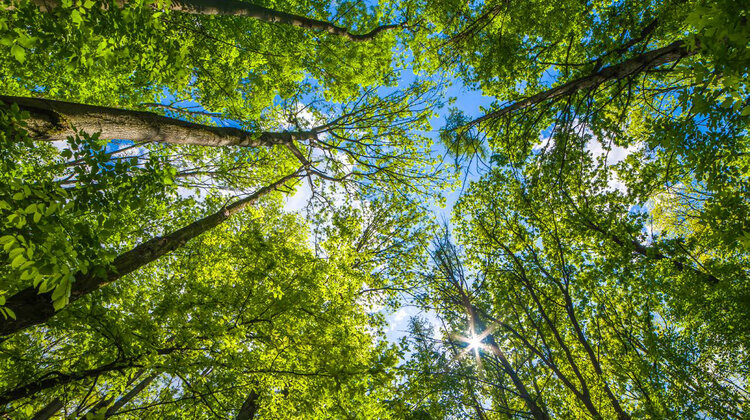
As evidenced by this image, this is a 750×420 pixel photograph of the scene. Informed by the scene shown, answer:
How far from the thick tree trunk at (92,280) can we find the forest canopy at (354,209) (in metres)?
0.03

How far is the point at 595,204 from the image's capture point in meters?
8.18

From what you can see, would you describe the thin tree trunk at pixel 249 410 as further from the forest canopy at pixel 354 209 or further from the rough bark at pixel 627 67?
the rough bark at pixel 627 67

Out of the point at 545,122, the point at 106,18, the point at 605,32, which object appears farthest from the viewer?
the point at 545,122

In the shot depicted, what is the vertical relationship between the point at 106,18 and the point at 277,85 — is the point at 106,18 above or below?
below

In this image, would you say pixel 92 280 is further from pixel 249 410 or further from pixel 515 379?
pixel 515 379

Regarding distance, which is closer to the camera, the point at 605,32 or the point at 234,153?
the point at 605,32

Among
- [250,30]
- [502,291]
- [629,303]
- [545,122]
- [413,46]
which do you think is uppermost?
[413,46]

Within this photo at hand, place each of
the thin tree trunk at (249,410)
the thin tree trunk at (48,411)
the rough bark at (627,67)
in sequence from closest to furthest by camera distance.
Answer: the rough bark at (627,67) < the thin tree trunk at (48,411) < the thin tree trunk at (249,410)

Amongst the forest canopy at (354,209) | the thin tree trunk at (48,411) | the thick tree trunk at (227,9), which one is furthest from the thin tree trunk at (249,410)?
the thick tree trunk at (227,9)

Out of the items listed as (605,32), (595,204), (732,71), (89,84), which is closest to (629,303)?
(595,204)

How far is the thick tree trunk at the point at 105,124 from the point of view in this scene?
8.58ft

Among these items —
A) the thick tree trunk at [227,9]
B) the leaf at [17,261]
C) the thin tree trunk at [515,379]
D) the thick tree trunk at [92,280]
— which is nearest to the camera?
the leaf at [17,261]

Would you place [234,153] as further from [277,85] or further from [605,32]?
[605,32]

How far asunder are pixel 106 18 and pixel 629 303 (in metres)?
13.1
